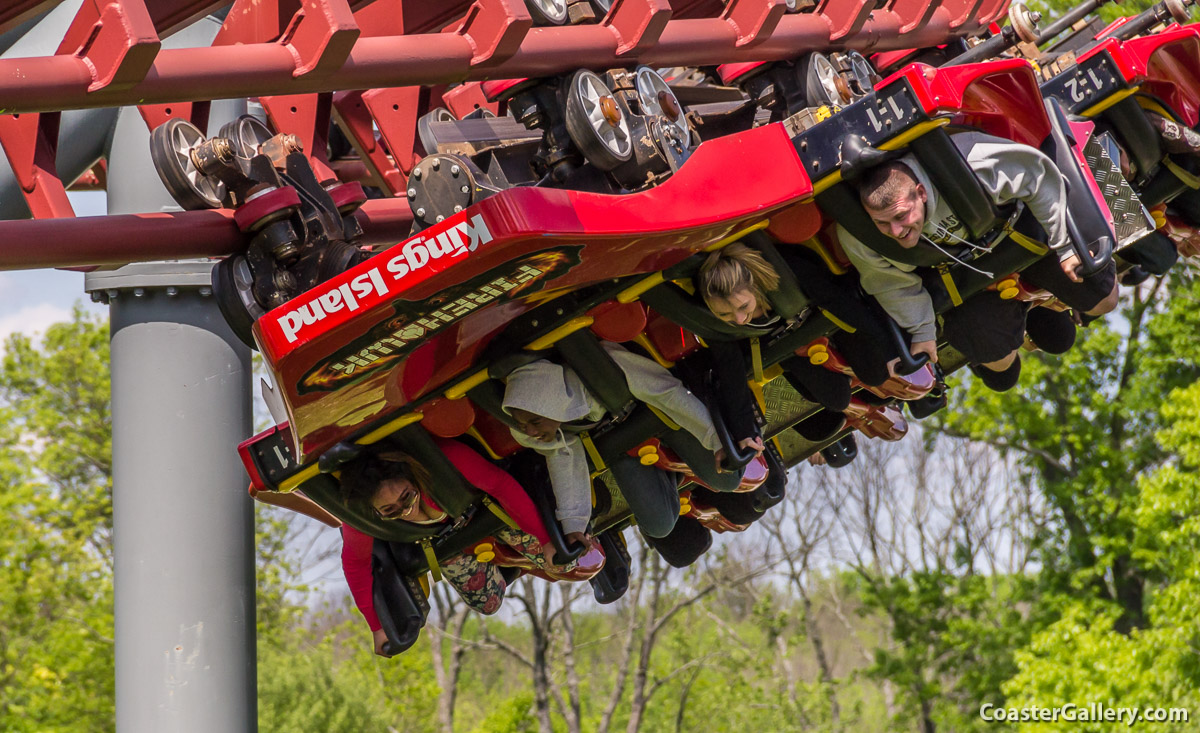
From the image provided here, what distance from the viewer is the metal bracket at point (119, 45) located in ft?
10.4

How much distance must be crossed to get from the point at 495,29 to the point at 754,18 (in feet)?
3.24

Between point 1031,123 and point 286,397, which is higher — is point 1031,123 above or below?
above

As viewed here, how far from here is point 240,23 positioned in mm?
4207

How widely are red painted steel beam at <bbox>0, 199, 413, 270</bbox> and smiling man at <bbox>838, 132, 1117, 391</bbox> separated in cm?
184

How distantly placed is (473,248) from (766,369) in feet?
5.16

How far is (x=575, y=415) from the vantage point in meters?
3.97

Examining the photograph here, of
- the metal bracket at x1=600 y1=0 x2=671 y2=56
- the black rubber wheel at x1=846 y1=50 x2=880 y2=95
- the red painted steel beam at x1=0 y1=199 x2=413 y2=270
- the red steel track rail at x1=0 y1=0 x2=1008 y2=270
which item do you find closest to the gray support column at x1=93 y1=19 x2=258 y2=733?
the red steel track rail at x1=0 y1=0 x2=1008 y2=270

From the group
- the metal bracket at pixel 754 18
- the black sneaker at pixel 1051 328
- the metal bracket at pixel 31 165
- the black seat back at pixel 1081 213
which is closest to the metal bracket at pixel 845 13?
the metal bracket at pixel 754 18

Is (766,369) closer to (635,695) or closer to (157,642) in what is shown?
(157,642)

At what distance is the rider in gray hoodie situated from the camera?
Answer: 12.8ft

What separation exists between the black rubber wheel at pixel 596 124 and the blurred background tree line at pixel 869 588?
10650 mm

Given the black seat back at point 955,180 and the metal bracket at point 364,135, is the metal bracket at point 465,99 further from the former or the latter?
A: the black seat back at point 955,180

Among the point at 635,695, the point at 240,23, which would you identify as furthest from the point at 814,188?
the point at 635,695

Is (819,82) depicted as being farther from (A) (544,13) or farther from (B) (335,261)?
(B) (335,261)
